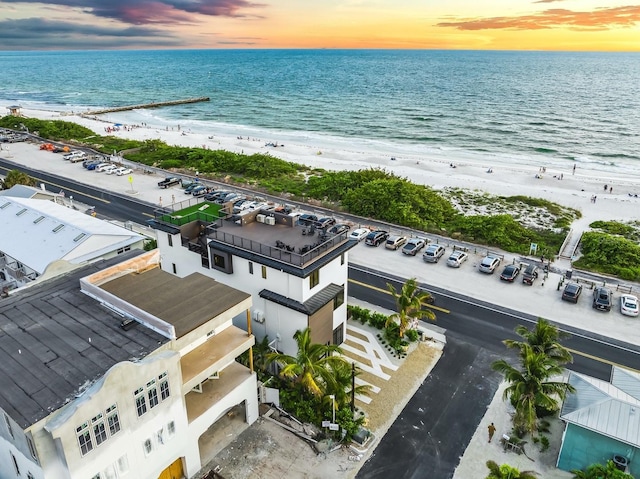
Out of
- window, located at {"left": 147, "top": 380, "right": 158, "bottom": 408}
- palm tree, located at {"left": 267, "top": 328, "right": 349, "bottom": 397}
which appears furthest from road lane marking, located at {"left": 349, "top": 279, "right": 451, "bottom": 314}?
window, located at {"left": 147, "top": 380, "right": 158, "bottom": 408}

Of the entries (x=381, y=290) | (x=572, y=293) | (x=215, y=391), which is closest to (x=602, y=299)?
(x=572, y=293)

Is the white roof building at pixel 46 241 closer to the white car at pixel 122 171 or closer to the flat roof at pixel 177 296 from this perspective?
the flat roof at pixel 177 296

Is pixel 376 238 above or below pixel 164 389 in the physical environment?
below

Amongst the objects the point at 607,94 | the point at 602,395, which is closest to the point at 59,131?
the point at 602,395

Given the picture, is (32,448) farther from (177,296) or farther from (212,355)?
(177,296)

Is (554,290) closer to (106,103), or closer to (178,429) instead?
(178,429)

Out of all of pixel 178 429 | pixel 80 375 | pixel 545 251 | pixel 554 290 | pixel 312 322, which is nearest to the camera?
pixel 80 375
